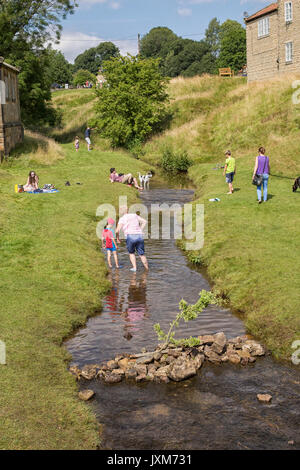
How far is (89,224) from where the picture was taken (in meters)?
23.2

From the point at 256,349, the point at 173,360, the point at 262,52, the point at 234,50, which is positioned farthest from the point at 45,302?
the point at 234,50

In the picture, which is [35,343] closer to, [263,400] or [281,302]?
[263,400]

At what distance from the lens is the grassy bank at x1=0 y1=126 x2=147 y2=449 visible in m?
8.27

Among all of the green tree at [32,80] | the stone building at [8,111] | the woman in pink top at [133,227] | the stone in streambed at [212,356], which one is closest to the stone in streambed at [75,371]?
the stone in streambed at [212,356]

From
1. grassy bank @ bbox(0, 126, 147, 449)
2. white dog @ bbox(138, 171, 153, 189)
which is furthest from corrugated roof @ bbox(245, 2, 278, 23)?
grassy bank @ bbox(0, 126, 147, 449)

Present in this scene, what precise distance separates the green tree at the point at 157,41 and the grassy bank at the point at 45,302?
136038mm

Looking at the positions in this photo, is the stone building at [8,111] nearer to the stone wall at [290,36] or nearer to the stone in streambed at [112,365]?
the stone in streambed at [112,365]

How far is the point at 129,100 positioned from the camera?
51.8 metres

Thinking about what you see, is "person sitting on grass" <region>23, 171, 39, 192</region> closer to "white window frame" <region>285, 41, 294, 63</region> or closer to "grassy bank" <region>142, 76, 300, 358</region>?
"grassy bank" <region>142, 76, 300, 358</region>

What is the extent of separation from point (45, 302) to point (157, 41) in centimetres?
15805

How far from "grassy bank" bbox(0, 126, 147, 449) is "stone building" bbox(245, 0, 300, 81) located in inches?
1207

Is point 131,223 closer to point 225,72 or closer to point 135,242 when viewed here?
point 135,242

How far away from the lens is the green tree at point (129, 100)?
52000 millimetres

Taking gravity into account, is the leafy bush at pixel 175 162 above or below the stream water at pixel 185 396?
above
